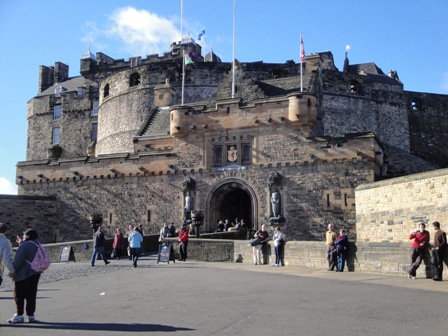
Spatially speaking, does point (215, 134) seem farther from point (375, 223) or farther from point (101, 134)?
point (101, 134)

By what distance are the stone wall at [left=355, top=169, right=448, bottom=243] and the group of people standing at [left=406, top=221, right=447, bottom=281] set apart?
4929 mm

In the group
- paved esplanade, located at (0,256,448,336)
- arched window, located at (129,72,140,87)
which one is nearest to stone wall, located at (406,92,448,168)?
arched window, located at (129,72,140,87)

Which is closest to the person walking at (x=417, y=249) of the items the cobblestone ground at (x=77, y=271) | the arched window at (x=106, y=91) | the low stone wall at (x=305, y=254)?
the low stone wall at (x=305, y=254)

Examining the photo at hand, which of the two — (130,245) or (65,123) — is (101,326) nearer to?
(130,245)

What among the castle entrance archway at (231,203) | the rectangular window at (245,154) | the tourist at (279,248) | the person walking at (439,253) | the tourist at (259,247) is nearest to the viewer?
the person walking at (439,253)

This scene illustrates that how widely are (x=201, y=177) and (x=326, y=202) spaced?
6029 mm

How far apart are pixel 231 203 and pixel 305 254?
11.5 meters

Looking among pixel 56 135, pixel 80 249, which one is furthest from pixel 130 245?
pixel 56 135

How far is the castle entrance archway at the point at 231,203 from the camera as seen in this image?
993 inches

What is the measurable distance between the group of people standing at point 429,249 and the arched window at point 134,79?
105 feet

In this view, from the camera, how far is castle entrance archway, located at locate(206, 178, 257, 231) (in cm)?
2523

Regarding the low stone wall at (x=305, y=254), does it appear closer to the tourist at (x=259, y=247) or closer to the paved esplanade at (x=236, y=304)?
the tourist at (x=259, y=247)

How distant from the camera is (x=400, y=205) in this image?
19109 millimetres

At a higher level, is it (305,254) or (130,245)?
(130,245)
